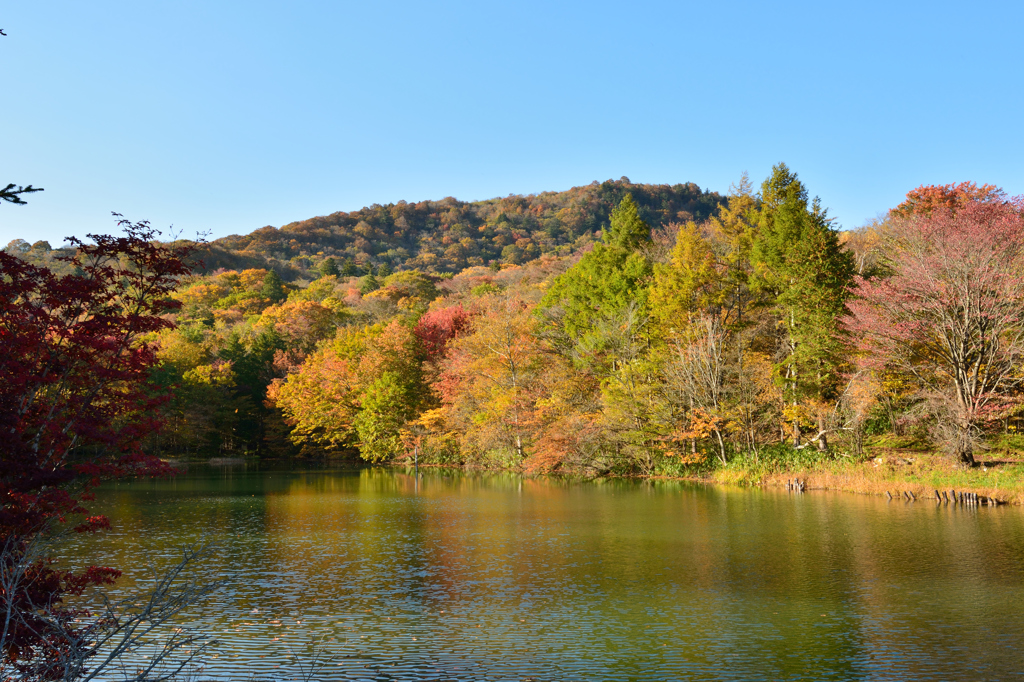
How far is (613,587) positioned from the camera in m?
14.1

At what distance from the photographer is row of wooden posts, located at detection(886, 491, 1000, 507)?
23203mm

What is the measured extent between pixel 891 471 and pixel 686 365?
944 cm

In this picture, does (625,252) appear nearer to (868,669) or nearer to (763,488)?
(763,488)

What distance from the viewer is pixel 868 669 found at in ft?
30.5

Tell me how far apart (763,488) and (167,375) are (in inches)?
1567

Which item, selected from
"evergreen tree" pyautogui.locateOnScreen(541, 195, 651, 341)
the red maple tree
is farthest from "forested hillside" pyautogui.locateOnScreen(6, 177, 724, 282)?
the red maple tree

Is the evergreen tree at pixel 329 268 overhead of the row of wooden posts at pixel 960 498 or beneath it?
overhead

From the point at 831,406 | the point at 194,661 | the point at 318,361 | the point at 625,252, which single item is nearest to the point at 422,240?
the point at 318,361

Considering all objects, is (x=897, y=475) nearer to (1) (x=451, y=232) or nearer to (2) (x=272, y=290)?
(2) (x=272, y=290)

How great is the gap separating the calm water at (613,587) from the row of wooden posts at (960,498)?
1.00m

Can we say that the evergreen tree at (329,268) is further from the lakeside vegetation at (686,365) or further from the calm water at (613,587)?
the calm water at (613,587)

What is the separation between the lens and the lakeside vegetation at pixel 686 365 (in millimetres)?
26922

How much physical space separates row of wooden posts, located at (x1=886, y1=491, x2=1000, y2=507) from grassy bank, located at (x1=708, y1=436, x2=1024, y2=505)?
0.59 feet

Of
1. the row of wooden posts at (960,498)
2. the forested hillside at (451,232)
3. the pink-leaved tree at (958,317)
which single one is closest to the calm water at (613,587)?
the row of wooden posts at (960,498)
